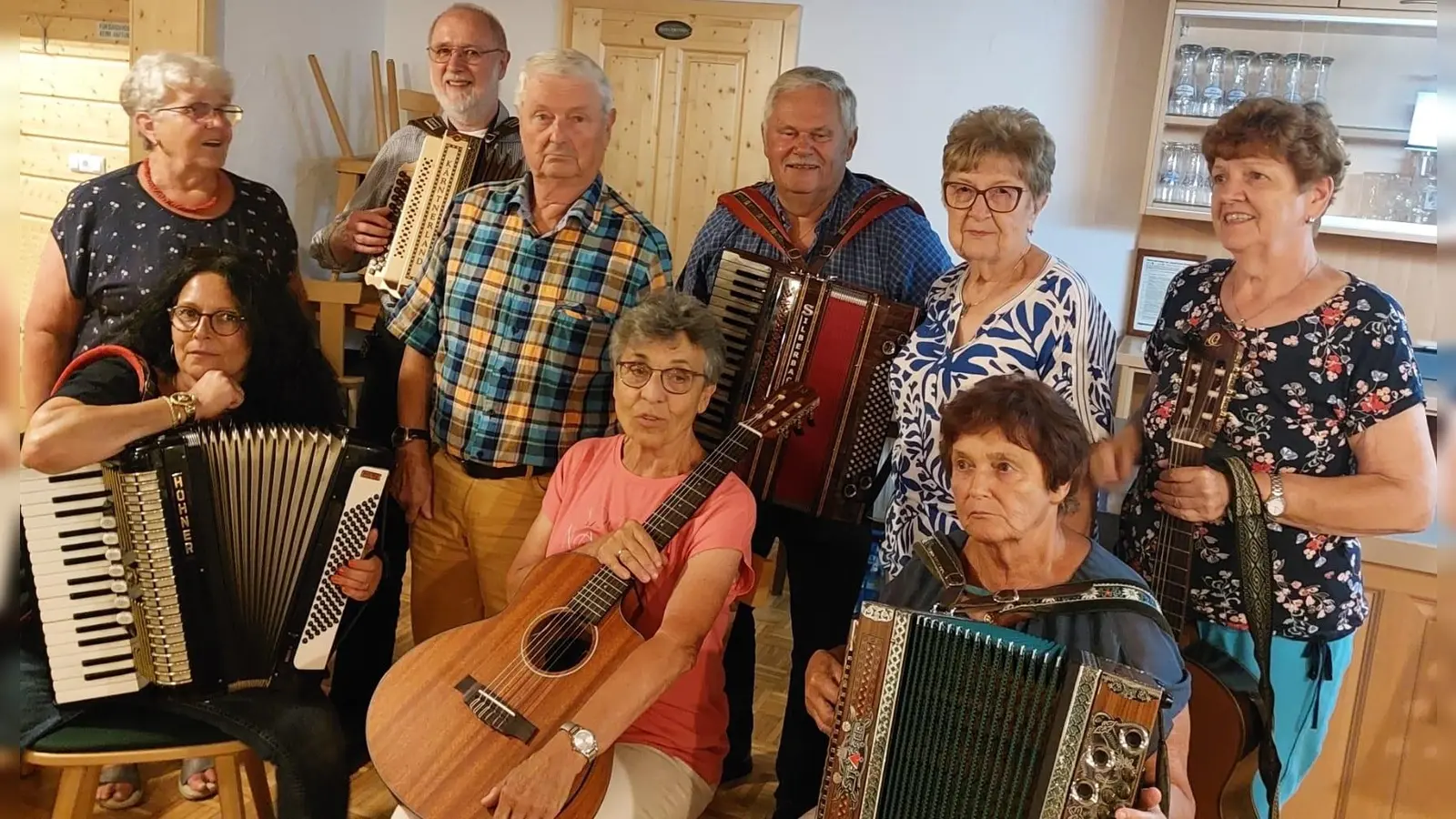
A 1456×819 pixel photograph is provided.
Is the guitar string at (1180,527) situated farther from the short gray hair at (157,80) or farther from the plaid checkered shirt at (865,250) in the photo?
the short gray hair at (157,80)

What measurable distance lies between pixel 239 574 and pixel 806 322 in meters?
1.06

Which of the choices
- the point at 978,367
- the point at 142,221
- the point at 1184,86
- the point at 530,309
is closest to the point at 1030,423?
the point at 978,367

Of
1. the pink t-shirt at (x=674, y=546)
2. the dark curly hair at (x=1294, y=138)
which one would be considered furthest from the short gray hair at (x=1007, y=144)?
the pink t-shirt at (x=674, y=546)

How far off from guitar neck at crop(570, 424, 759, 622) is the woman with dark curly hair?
15.8 inches

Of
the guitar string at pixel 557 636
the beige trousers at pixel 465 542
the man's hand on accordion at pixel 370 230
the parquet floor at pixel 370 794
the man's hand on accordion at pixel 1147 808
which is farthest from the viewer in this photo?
the man's hand on accordion at pixel 370 230

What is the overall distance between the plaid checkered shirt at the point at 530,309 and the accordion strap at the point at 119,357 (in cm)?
51

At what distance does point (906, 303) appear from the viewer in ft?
6.71

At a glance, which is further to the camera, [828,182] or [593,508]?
[828,182]

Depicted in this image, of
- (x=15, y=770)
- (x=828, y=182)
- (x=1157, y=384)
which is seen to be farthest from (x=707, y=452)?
(x=15, y=770)

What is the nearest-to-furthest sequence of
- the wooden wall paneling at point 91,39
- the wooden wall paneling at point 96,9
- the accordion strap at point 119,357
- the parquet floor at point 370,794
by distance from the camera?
the accordion strap at point 119,357 < the parquet floor at point 370,794 < the wooden wall paneling at point 96,9 < the wooden wall paneling at point 91,39

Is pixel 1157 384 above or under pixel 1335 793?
above

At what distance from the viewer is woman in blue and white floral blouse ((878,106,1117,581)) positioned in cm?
170

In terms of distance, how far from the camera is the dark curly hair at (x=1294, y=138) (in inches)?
60.9

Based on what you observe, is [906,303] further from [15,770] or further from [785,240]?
[15,770]
